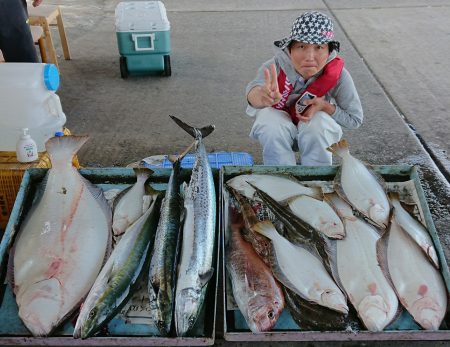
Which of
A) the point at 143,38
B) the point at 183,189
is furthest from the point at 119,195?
the point at 143,38

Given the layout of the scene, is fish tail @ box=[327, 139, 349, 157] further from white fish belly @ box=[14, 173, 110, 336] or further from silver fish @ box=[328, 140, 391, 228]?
white fish belly @ box=[14, 173, 110, 336]

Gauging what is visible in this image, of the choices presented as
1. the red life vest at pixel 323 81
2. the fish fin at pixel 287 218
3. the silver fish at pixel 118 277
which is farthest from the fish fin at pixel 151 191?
the red life vest at pixel 323 81

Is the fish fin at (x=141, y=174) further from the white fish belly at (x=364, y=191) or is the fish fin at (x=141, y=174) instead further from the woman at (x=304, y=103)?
the white fish belly at (x=364, y=191)

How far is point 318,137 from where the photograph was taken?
2842 millimetres

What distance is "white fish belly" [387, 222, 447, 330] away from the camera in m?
1.80

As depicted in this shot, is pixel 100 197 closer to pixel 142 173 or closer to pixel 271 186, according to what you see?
pixel 142 173

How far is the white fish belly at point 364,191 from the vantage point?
7.41ft

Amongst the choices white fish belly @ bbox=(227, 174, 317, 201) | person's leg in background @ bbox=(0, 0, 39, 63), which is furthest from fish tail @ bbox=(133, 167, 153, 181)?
person's leg in background @ bbox=(0, 0, 39, 63)

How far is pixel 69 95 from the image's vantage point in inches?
187

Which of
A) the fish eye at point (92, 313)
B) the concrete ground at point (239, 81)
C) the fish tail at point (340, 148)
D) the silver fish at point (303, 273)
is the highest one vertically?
the fish tail at point (340, 148)

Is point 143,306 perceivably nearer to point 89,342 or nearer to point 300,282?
point 89,342

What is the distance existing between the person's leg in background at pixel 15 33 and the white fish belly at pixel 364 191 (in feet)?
10.2

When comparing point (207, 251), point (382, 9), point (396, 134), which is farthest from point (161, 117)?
point (382, 9)

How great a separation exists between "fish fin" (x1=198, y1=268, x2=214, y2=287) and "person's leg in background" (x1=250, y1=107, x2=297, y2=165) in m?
1.23
